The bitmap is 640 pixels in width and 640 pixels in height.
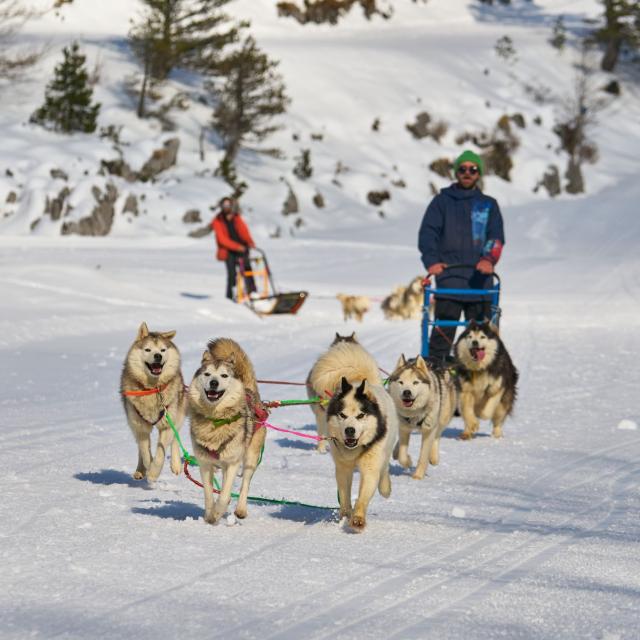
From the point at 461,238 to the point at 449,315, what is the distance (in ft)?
2.01

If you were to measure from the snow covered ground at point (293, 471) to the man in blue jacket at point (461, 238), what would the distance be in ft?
3.36

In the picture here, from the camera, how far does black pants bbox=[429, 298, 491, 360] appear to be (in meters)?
8.24

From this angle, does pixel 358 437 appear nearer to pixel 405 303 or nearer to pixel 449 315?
pixel 449 315

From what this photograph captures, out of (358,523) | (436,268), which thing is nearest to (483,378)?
(436,268)

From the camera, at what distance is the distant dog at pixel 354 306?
606 inches

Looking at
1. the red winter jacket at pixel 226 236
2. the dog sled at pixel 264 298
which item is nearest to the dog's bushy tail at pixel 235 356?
the dog sled at pixel 264 298

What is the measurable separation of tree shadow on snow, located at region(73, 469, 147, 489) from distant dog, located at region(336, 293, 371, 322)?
376 inches

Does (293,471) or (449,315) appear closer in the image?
(293,471)

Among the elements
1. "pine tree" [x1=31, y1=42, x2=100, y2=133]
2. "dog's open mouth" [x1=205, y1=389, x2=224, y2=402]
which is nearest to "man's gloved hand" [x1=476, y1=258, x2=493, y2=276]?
"dog's open mouth" [x1=205, y1=389, x2=224, y2=402]

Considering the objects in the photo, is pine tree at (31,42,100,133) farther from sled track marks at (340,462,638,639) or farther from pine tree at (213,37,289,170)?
sled track marks at (340,462,638,639)

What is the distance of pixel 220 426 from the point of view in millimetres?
4875

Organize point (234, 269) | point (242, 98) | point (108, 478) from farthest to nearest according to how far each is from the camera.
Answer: point (242, 98), point (234, 269), point (108, 478)

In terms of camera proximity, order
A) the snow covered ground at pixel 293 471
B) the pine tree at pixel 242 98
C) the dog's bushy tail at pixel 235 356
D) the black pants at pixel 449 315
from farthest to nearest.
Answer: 1. the pine tree at pixel 242 98
2. the black pants at pixel 449 315
3. the dog's bushy tail at pixel 235 356
4. the snow covered ground at pixel 293 471

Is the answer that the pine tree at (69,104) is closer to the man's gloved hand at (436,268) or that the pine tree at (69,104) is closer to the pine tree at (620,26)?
the man's gloved hand at (436,268)
